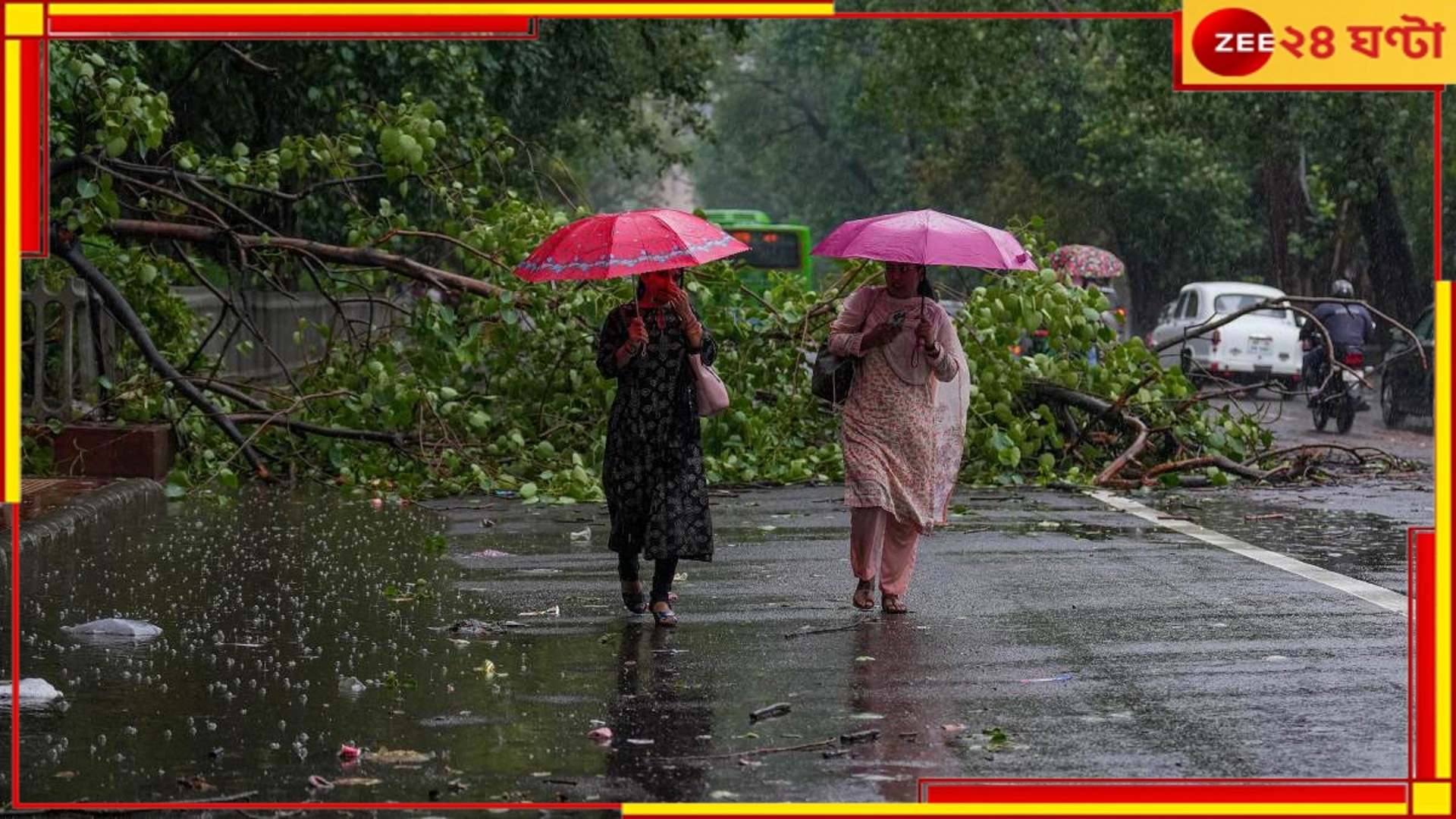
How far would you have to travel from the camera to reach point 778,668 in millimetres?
7918

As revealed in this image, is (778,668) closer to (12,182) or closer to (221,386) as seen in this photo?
(12,182)

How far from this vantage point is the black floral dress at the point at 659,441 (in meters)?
8.98

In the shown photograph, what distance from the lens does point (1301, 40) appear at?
5102mm

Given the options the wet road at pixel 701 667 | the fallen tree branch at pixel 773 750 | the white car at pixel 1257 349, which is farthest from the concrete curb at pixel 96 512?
the white car at pixel 1257 349

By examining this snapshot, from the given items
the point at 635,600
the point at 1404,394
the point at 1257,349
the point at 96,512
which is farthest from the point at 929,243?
the point at 1257,349

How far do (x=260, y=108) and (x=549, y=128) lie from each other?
1053cm

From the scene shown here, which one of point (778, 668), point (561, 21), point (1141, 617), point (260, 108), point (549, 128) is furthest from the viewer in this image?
point (549, 128)

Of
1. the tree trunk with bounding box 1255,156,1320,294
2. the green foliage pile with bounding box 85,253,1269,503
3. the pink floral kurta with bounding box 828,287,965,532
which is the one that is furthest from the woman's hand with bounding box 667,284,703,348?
the tree trunk with bounding box 1255,156,1320,294

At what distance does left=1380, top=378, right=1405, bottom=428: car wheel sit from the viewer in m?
27.2

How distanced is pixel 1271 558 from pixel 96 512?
6285mm

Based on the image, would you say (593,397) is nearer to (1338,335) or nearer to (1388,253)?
(1338,335)

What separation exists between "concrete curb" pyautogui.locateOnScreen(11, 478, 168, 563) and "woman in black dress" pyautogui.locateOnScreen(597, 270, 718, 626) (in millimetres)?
3064

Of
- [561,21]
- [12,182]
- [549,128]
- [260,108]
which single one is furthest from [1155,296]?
[12,182]

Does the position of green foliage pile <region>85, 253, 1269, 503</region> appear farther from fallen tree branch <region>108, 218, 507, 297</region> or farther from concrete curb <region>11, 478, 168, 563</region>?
concrete curb <region>11, 478, 168, 563</region>
